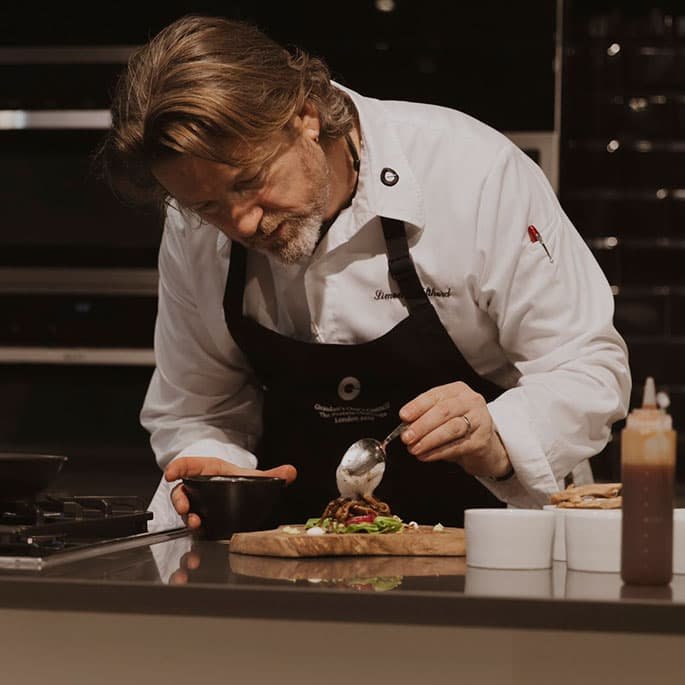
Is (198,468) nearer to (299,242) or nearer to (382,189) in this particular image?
(299,242)

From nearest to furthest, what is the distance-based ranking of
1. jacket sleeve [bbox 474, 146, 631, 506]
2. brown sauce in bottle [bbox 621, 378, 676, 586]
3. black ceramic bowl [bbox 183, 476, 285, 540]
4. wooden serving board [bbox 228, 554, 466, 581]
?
brown sauce in bottle [bbox 621, 378, 676, 586]
wooden serving board [bbox 228, 554, 466, 581]
black ceramic bowl [bbox 183, 476, 285, 540]
jacket sleeve [bbox 474, 146, 631, 506]

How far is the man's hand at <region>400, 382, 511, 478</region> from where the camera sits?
151cm

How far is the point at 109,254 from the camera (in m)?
2.97

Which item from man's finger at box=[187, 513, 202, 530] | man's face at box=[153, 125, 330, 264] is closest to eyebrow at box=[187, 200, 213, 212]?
man's face at box=[153, 125, 330, 264]

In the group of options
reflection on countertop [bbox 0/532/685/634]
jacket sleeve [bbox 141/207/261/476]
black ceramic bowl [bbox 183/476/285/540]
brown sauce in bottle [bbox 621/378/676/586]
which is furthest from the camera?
jacket sleeve [bbox 141/207/261/476]

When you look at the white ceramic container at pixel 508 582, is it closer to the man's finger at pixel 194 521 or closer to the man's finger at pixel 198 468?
the man's finger at pixel 194 521

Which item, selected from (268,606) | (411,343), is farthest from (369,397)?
(268,606)

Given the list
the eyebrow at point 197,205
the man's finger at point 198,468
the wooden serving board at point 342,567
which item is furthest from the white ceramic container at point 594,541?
the eyebrow at point 197,205

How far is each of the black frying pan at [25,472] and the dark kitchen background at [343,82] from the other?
1.40 metres

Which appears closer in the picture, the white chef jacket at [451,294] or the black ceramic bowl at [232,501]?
the black ceramic bowl at [232,501]

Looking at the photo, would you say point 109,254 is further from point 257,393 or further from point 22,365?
point 257,393

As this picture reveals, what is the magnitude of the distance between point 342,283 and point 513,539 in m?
0.71

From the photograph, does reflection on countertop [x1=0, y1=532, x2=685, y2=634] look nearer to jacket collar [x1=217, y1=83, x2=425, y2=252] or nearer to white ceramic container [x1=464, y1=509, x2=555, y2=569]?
white ceramic container [x1=464, y1=509, x2=555, y2=569]

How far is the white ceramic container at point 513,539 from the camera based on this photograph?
1250 mm
